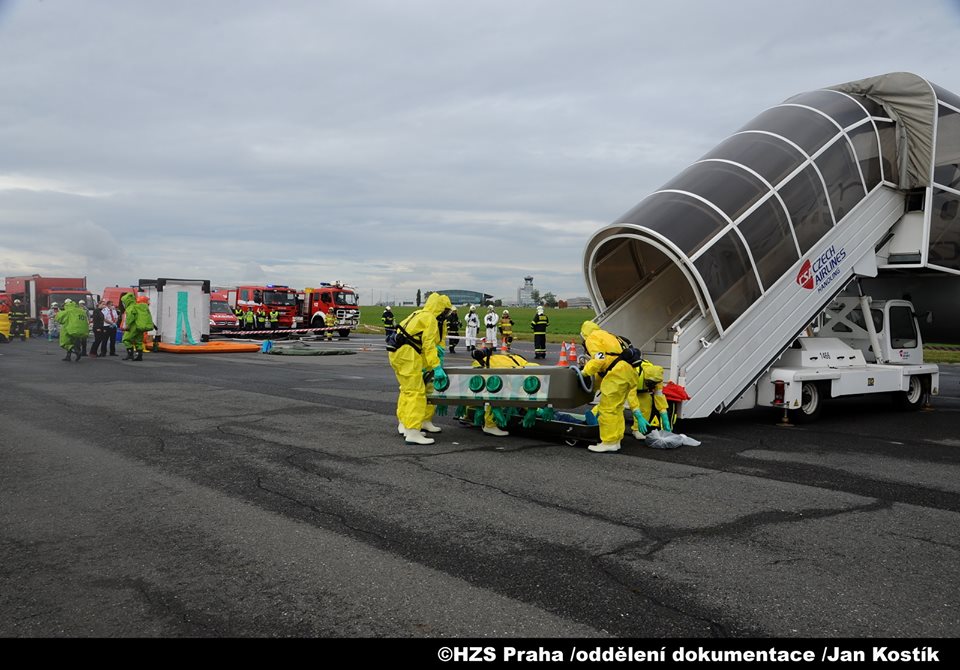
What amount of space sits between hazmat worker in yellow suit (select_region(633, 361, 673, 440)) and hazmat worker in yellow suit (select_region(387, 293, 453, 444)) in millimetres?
2305

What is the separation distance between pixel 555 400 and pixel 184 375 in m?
11.0

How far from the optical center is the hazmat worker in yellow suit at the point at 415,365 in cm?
836

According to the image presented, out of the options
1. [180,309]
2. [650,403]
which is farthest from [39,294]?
[650,403]

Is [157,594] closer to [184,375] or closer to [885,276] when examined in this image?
[885,276]

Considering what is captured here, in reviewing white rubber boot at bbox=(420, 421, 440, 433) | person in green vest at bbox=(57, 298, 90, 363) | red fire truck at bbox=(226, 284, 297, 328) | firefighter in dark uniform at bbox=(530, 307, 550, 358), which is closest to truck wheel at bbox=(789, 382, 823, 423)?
white rubber boot at bbox=(420, 421, 440, 433)

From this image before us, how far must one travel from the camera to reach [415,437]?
838cm

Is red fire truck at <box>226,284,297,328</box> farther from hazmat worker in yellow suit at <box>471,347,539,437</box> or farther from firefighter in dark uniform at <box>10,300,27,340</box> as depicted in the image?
hazmat worker in yellow suit at <box>471,347,539,437</box>

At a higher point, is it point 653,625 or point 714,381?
point 714,381

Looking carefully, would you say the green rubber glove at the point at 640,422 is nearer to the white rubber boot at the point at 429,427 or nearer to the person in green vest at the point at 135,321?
the white rubber boot at the point at 429,427

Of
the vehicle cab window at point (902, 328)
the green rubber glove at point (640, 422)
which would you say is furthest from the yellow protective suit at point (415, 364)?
the vehicle cab window at point (902, 328)

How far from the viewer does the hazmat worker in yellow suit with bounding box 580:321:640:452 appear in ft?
25.9

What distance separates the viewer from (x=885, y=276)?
40.1 feet

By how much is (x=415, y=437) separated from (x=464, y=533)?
3.42 m
